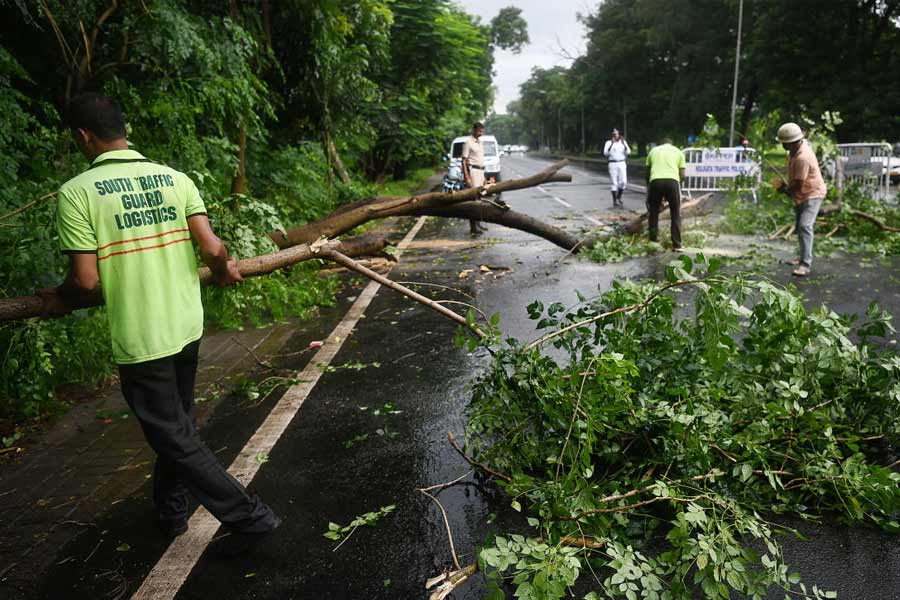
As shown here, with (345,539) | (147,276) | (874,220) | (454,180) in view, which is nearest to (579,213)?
(454,180)

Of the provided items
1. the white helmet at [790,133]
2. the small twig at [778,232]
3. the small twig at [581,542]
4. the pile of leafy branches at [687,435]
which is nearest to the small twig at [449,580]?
the pile of leafy branches at [687,435]

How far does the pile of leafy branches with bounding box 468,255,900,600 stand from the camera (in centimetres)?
280

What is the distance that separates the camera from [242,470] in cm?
390

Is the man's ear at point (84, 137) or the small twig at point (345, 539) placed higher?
the man's ear at point (84, 137)

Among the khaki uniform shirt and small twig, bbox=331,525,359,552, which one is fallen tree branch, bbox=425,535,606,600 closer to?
small twig, bbox=331,525,359,552

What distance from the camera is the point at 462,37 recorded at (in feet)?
74.3

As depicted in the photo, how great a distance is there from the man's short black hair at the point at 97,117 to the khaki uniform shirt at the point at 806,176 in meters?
8.40

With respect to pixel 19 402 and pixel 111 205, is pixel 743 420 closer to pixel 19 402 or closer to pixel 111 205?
pixel 111 205

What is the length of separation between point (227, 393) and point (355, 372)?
101cm

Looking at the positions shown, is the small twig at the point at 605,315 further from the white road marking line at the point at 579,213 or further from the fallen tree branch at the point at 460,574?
Answer: the white road marking line at the point at 579,213

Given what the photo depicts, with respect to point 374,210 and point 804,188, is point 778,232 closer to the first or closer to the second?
point 804,188

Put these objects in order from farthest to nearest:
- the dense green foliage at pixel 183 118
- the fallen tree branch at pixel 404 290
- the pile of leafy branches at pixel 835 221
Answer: the pile of leafy branches at pixel 835 221
the dense green foliage at pixel 183 118
the fallen tree branch at pixel 404 290

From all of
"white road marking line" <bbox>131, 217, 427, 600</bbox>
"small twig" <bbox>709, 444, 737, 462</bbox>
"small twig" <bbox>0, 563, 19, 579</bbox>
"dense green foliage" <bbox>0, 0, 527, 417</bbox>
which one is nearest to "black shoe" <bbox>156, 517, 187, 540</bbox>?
"white road marking line" <bbox>131, 217, 427, 600</bbox>

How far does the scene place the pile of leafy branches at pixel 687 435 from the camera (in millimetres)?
2803
